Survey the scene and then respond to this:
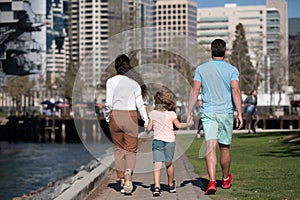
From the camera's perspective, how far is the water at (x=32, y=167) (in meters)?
26.5

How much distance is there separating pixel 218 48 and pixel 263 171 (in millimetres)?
3422

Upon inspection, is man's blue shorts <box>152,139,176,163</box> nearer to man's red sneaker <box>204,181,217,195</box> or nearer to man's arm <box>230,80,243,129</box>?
man's red sneaker <box>204,181,217,195</box>

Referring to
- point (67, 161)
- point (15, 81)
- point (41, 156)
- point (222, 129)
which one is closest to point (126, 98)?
point (222, 129)

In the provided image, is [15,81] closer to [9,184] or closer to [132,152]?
[9,184]

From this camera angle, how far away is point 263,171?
12.1 m

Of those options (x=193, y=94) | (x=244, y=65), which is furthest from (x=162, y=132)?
(x=244, y=65)

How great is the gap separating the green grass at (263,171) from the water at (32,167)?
9779 millimetres

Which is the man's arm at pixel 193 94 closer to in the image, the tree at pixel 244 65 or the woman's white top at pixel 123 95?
the woman's white top at pixel 123 95

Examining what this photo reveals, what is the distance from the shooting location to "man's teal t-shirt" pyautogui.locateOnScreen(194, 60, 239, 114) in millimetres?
9422

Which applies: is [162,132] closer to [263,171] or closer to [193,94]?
[193,94]

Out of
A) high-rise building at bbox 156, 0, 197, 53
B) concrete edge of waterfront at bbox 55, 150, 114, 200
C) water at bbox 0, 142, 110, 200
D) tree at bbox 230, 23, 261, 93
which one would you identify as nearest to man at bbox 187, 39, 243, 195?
concrete edge of waterfront at bbox 55, 150, 114, 200

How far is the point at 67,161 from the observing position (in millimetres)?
38281

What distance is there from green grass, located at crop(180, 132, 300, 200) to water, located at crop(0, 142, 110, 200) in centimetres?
978

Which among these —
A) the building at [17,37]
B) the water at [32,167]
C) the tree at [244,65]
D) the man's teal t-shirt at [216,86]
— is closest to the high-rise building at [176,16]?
the tree at [244,65]
